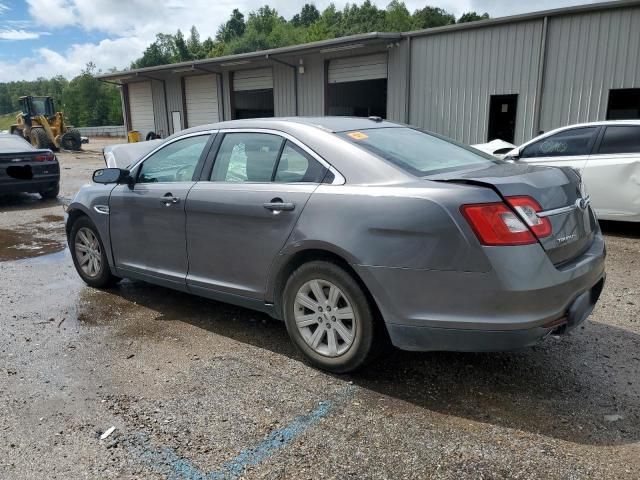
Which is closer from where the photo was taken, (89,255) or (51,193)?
(89,255)

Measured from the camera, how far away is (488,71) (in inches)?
518

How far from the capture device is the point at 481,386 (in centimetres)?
325

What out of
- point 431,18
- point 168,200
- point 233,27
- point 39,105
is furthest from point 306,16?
point 168,200

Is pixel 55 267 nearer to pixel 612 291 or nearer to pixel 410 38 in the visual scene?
pixel 612 291

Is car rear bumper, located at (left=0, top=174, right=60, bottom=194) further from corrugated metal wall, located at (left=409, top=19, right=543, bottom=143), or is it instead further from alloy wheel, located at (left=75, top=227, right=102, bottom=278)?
corrugated metal wall, located at (left=409, top=19, right=543, bottom=143)

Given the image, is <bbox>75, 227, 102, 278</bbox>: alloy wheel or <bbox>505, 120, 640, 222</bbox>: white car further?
<bbox>505, 120, 640, 222</bbox>: white car

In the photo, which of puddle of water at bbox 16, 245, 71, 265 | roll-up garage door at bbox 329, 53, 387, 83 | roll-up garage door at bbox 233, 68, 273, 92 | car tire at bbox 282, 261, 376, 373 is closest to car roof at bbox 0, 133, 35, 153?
puddle of water at bbox 16, 245, 71, 265

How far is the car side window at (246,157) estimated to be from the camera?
12.3 ft

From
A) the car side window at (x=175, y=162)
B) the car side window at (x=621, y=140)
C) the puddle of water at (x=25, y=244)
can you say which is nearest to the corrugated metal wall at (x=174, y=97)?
the puddle of water at (x=25, y=244)

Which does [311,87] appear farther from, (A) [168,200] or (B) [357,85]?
(A) [168,200]

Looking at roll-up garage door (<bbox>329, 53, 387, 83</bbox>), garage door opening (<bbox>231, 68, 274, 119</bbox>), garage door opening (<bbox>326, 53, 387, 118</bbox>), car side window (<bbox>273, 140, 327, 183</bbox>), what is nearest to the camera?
car side window (<bbox>273, 140, 327, 183</bbox>)

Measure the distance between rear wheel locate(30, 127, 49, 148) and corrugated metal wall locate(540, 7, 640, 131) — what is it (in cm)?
2281

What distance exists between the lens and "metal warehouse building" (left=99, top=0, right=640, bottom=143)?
37.8ft

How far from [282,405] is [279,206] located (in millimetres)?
1259
